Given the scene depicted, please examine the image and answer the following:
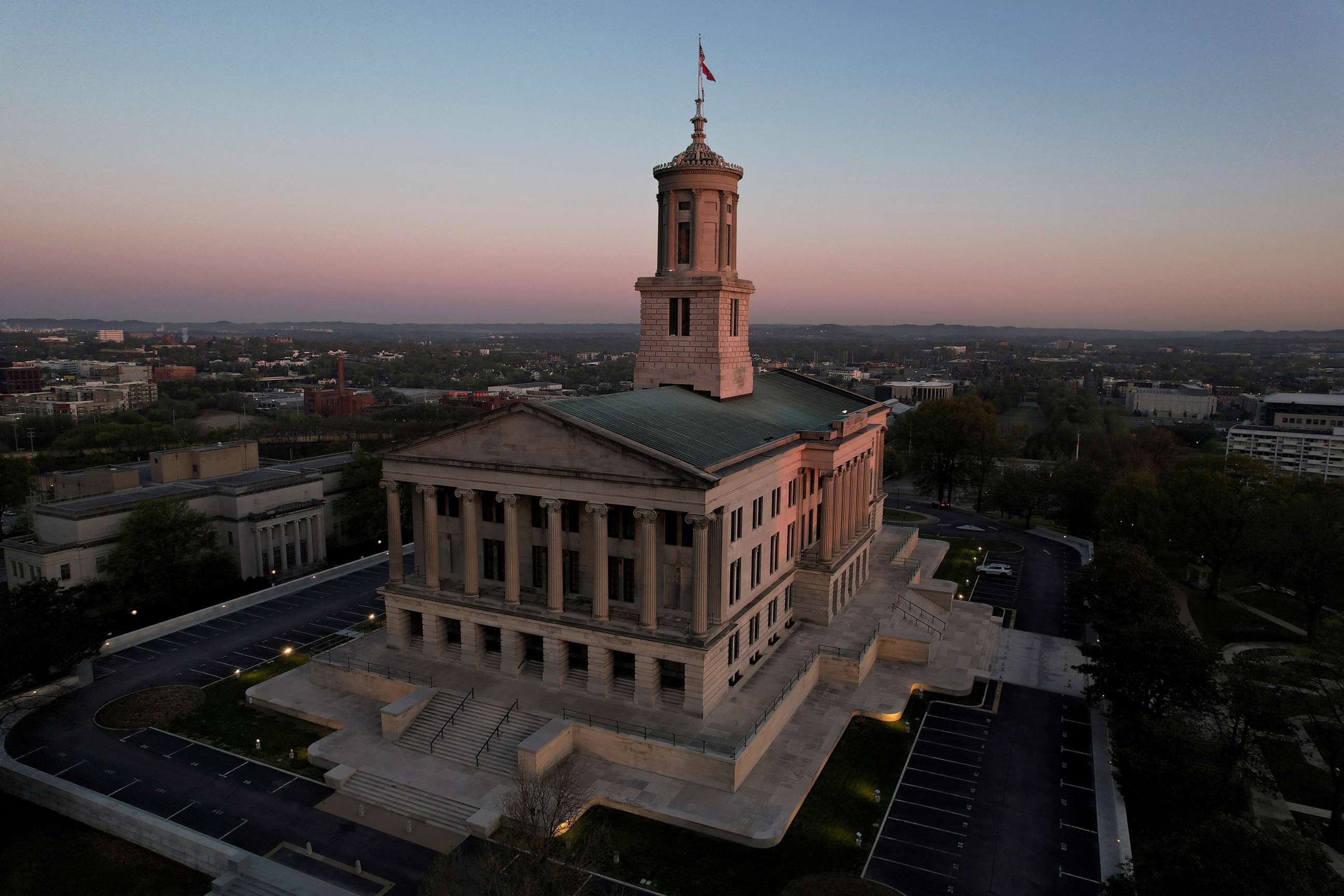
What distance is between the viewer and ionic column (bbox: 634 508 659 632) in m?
42.6

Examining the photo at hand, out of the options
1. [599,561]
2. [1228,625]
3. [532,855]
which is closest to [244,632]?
[599,561]

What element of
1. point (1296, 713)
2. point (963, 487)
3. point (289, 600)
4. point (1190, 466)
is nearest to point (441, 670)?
point (289, 600)

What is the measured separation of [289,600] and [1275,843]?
66.7 m

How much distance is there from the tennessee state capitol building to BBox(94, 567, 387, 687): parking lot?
11686mm

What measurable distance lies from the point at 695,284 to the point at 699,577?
27.7 m

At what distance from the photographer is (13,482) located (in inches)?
3514

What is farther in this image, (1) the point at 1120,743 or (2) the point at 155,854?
(1) the point at 1120,743

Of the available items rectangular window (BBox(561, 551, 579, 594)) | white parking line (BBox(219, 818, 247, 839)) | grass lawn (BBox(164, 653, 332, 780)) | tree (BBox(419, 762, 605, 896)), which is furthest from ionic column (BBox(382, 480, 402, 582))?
tree (BBox(419, 762, 605, 896))

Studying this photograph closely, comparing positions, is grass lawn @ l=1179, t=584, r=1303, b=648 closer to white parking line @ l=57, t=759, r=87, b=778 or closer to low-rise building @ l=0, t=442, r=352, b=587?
white parking line @ l=57, t=759, r=87, b=778

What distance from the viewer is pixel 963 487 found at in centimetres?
11475

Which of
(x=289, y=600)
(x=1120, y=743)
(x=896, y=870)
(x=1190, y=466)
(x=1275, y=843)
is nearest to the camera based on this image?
(x=1275, y=843)

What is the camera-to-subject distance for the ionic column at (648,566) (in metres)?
42.6

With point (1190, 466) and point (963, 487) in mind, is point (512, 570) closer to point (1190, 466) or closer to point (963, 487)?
point (1190, 466)

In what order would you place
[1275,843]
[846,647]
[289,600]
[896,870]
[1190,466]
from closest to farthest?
[1275,843] → [896,870] → [846,647] → [289,600] → [1190,466]
